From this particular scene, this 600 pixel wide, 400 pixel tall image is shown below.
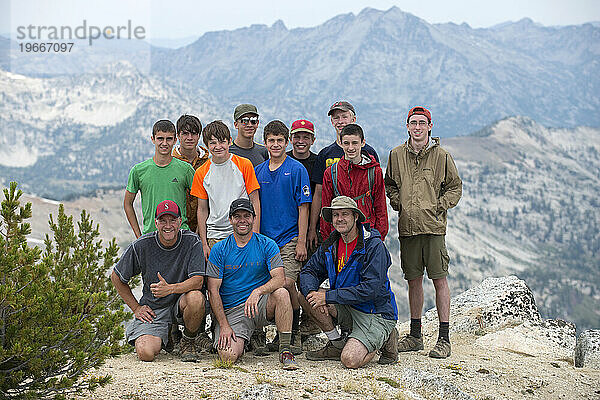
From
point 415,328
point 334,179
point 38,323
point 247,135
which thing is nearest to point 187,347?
point 38,323

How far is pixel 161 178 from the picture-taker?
9.38 m

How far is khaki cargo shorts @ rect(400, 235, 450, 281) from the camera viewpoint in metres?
9.70

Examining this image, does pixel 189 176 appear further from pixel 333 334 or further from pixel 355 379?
pixel 355 379

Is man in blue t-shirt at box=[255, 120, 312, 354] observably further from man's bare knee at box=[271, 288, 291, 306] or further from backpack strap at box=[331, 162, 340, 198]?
man's bare knee at box=[271, 288, 291, 306]

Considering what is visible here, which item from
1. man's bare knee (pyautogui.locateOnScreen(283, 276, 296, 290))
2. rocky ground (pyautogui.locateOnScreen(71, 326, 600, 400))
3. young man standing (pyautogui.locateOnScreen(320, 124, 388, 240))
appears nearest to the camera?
rocky ground (pyautogui.locateOnScreen(71, 326, 600, 400))

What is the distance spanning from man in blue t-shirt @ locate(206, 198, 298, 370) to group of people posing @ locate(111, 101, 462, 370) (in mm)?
16

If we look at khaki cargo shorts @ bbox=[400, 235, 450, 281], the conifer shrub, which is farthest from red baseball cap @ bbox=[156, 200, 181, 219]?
khaki cargo shorts @ bbox=[400, 235, 450, 281]

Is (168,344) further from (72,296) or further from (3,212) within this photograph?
(3,212)

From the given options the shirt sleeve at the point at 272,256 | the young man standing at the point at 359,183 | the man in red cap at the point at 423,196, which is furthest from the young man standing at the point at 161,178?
the man in red cap at the point at 423,196

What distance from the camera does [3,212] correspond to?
20.5 feet

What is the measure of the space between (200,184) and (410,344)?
4.79 m

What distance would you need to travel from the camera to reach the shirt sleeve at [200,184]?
918 centimetres

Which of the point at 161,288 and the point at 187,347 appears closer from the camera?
the point at 161,288

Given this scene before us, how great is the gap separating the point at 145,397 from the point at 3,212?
9.00ft
